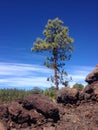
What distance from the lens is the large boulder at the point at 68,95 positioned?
1380 inches

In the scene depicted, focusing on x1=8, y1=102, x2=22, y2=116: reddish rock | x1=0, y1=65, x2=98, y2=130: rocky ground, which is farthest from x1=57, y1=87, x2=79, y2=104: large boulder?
x1=8, y1=102, x2=22, y2=116: reddish rock

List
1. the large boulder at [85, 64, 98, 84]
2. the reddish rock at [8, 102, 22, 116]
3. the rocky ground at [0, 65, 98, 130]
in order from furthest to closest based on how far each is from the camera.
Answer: the large boulder at [85, 64, 98, 84] → the reddish rock at [8, 102, 22, 116] → the rocky ground at [0, 65, 98, 130]

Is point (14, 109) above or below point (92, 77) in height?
below

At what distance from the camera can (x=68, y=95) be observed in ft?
115

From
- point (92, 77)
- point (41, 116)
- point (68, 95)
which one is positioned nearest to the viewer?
point (41, 116)

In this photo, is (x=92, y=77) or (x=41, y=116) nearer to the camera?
(x=41, y=116)

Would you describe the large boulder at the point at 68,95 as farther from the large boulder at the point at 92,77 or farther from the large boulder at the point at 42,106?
the large boulder at the point at 92,77

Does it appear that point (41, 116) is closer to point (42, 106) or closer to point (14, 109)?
point (42, 106)

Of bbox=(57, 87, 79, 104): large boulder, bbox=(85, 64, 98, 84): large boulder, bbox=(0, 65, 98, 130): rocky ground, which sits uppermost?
bbox=(85, 64, 98, 84): large boulder

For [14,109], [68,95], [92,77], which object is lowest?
[14,109]

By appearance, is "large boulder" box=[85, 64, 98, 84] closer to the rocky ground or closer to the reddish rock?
the rocky ground

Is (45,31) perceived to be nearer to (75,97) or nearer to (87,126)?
(75,97)

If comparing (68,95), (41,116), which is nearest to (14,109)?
(41,116)

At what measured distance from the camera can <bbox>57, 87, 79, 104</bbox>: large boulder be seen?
35.1 m
